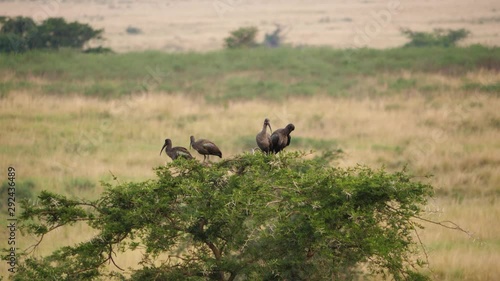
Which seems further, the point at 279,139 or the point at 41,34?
the point at 41,34

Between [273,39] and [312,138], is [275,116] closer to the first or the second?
[312,138]

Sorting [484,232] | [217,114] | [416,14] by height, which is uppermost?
[484,232]

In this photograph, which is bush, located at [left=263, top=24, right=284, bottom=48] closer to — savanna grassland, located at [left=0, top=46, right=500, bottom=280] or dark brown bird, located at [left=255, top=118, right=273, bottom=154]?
savanna grassland, located at [left=0, top=46, right=500, bottom=280]

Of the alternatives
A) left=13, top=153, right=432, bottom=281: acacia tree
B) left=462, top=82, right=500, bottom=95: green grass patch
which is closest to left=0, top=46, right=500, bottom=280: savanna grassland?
left=462, top=82, right=500, bottom=95: green grass patch

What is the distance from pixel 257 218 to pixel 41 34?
3834cm

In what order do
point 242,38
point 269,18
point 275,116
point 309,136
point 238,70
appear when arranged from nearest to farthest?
point 309,136 < point 275,116 < point 238,70 < point 242,38 < point 269,18

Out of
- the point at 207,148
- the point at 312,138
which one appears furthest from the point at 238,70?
the point at 207,148

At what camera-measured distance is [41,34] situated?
43969 millimetres

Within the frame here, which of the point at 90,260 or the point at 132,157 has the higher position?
the point at 90,260

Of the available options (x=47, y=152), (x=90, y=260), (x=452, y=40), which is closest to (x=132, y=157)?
(x=47, y=152)

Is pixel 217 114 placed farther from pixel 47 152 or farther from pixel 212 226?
pixel 212 226

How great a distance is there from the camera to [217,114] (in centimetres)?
2738

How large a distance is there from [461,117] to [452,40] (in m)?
28.0

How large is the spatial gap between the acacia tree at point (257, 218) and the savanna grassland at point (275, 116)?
10.3 ft
